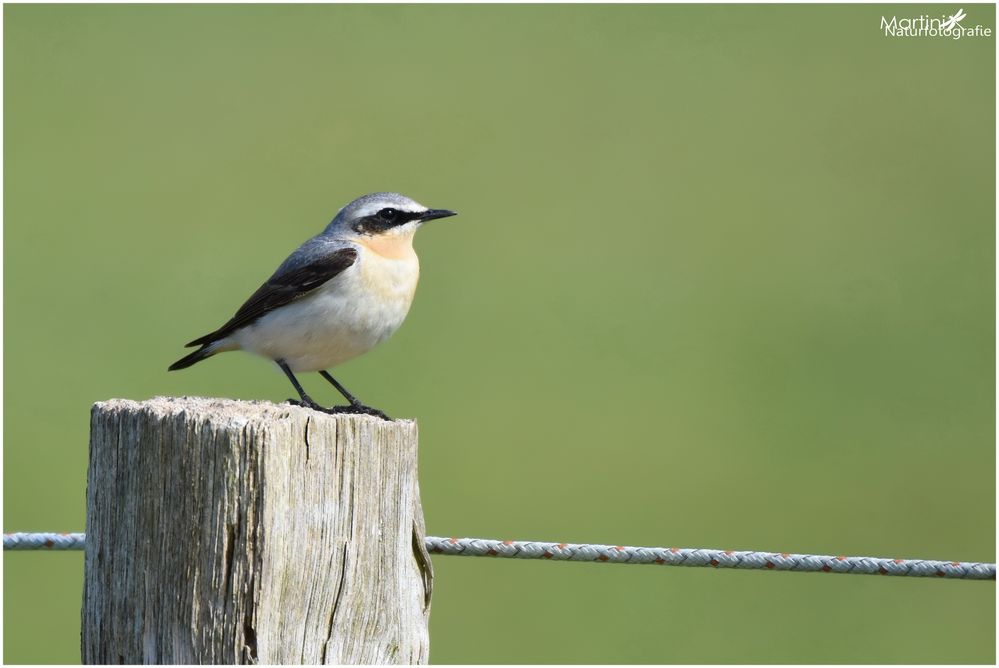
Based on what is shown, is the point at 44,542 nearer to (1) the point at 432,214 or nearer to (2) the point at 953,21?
(1) the point at 432,214

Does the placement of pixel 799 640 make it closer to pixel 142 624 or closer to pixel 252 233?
pixel 142 624

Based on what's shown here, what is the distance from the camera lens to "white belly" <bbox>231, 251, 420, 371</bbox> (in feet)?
18.5

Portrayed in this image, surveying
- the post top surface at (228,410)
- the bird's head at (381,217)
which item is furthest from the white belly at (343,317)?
the post top surface at (228,410)

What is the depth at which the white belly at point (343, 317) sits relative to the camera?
18.5 ft

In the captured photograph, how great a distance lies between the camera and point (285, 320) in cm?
574

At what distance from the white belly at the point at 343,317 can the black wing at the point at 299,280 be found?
0.09 ft

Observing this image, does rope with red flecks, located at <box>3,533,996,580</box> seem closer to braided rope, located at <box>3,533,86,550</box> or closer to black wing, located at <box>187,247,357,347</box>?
braided rope, located at <box>3,533,86,550</box>

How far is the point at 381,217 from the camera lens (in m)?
6.06

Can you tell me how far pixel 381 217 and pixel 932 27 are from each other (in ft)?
39.0

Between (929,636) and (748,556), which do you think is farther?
(929,636)

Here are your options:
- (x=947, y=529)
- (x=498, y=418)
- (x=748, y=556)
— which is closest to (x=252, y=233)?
(x=498, y=418)

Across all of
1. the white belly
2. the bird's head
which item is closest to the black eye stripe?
the bird's head

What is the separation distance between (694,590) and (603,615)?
0.75 meters

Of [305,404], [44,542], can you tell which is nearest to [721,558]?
[44,542]
